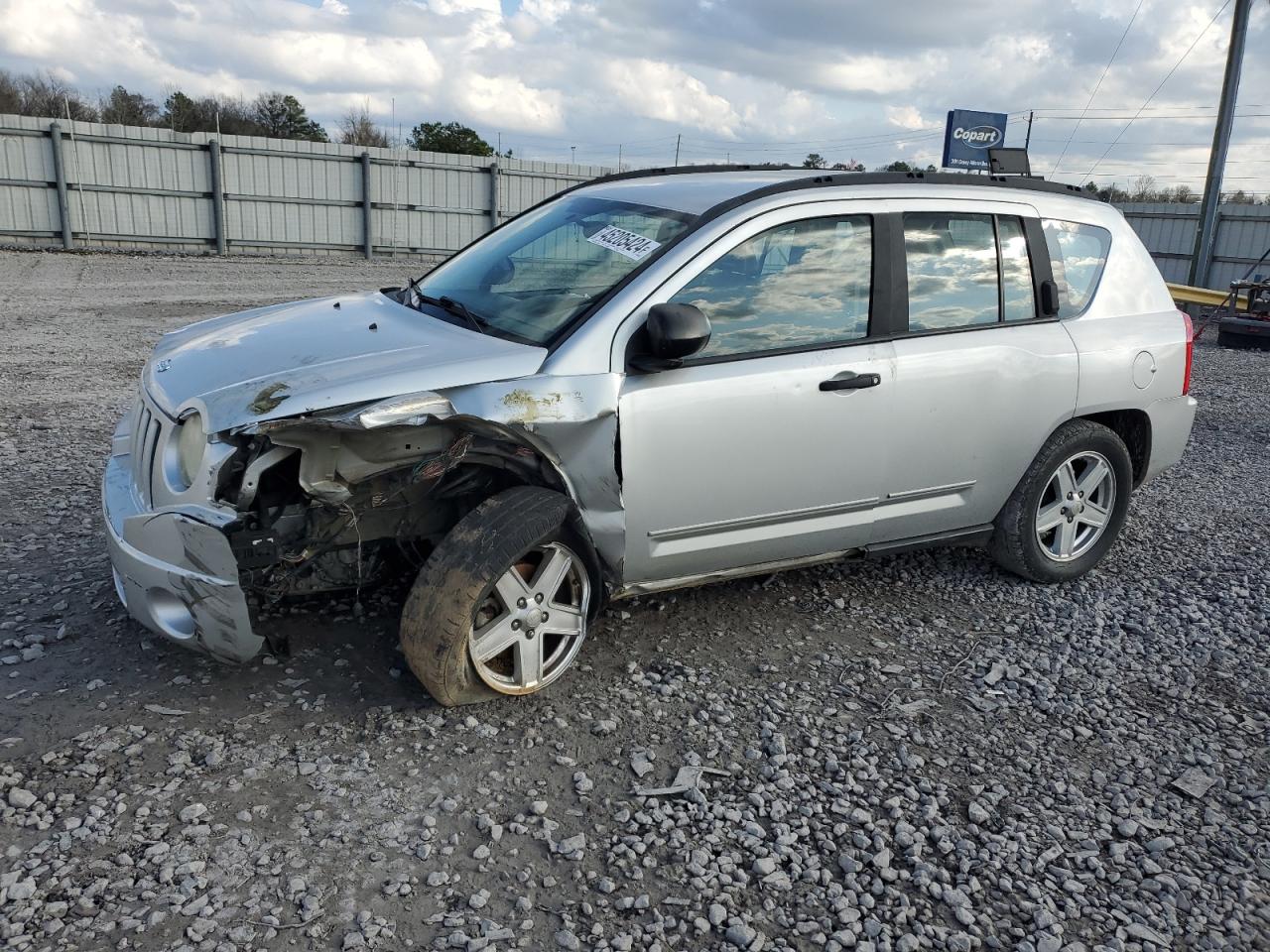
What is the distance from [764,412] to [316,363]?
1.66 m

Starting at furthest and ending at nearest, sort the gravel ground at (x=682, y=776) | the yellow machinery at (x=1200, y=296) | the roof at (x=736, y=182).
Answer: the yellow machinery at (x=1200, y=296) < the roof at (x=736, y=182) < the gravel ground at (x=682, y=776)

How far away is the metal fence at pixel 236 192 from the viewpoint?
63.0 feet

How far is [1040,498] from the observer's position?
490 cm

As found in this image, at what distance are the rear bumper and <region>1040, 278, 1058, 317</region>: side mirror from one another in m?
0.80

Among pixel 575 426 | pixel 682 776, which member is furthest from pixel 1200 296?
pixel 682 776

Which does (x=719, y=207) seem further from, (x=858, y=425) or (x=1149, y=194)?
(x=1149, y=194)

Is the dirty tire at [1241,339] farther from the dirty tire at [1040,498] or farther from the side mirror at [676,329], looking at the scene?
the side mirror at [676,329]

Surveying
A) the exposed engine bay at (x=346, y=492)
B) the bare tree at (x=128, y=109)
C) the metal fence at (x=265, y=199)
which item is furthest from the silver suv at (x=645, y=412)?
the bare tree at (x=128, y=109)

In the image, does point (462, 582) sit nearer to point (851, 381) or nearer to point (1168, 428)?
point (851, 381)

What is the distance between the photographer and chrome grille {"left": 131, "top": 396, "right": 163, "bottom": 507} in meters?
3.61

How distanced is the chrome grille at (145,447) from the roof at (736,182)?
6.93ft

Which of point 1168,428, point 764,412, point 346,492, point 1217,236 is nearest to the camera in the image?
point 346,492

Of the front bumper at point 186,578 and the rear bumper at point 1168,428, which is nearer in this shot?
the front bumper at point 186,578

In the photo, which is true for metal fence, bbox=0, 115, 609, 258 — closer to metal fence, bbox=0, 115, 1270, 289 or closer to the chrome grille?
metal fence, bbox=0, 115, 1270, 289
